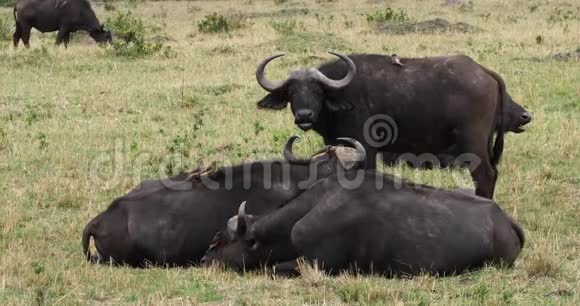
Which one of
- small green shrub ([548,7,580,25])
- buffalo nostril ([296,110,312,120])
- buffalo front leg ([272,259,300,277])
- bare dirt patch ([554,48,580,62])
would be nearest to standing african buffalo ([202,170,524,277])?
buffalo front leg ([272,259,300,277])

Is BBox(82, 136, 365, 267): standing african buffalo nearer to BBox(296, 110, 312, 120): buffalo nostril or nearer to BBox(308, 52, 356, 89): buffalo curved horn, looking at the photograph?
BBox(296, 110, 312, 120): buffalo nostril

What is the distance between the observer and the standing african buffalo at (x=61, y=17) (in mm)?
22453

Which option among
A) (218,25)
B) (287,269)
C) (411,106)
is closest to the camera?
(287,269)

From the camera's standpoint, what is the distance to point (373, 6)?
31.2 meters

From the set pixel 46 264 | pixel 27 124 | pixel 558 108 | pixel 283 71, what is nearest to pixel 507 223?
pixel 46 264

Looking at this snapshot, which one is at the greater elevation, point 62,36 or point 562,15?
point 562,15

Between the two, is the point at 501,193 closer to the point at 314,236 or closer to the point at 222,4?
the point at 314,236

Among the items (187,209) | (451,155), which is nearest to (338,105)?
(451,155)

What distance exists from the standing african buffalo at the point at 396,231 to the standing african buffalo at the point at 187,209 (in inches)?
18.5

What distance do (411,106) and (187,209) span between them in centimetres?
257

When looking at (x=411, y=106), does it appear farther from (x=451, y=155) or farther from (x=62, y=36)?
(x=62, y=36)

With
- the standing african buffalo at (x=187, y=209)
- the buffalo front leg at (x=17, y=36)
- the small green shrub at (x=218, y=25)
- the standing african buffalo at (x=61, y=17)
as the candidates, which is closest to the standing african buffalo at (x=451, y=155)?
the standing african buffalo at (x=187, y=209)

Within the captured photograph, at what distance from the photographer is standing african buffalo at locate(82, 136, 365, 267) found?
22.9 feet

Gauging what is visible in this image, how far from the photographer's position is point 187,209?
277 inches
